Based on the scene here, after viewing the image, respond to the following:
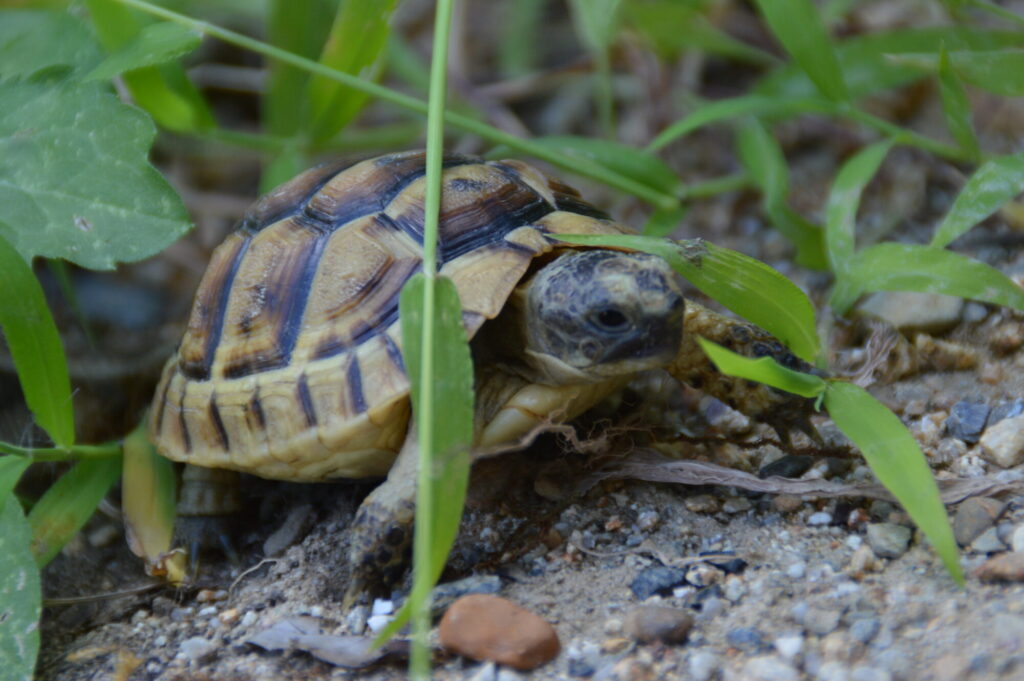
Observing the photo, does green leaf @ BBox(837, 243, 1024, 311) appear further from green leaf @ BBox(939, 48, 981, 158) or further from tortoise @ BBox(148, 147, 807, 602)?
green leaf @ BBox(939, 48, 981, 158)

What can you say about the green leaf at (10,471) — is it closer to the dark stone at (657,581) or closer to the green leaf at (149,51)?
the green leaf at (149,51)

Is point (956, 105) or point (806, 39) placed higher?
point (806, 39)

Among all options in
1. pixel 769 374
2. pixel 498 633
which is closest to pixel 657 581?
pixel 498 633

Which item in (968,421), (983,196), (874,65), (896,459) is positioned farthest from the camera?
(874,65)

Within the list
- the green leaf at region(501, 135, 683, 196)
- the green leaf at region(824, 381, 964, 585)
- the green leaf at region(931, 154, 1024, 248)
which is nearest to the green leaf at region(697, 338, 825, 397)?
the green leaf at region(824, 381, 964, 585)

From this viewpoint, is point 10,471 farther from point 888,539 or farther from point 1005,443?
point 1005,443

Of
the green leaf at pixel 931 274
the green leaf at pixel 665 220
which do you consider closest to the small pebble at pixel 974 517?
the green leaf at pixel 931 274

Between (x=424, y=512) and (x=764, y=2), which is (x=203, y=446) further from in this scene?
(x=764, y=2)
